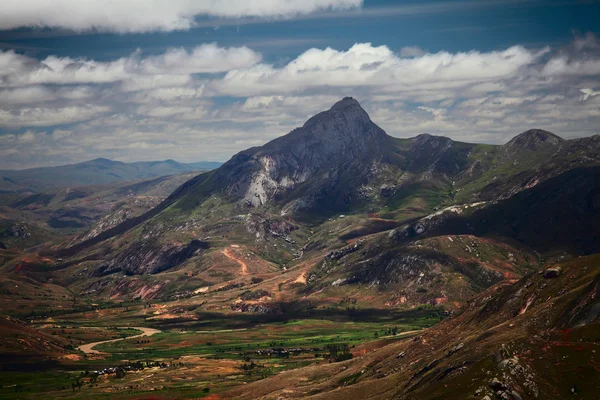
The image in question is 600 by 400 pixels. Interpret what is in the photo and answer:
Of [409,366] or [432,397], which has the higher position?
[432,397]

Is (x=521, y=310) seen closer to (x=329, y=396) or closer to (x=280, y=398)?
(x=329, y=396)

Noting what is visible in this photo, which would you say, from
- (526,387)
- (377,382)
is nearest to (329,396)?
(377,382)

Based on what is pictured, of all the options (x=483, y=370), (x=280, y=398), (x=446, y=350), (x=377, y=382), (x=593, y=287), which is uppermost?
(x=593, y=287)

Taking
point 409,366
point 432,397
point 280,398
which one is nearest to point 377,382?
point 409,366

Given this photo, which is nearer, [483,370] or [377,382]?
[483,370]

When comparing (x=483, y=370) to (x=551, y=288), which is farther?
(x=551, y=288)

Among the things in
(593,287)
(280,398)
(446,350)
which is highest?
(593,287)

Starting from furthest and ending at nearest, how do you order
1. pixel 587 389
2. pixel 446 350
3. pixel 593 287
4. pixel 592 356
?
1. pixel 446 350
2. pixel 593 287
3. pixel 592 356
4. pixel 587 389

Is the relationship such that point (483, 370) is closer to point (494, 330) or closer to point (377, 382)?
point (494, 330)

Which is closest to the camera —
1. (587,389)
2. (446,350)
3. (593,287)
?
(587,389)
